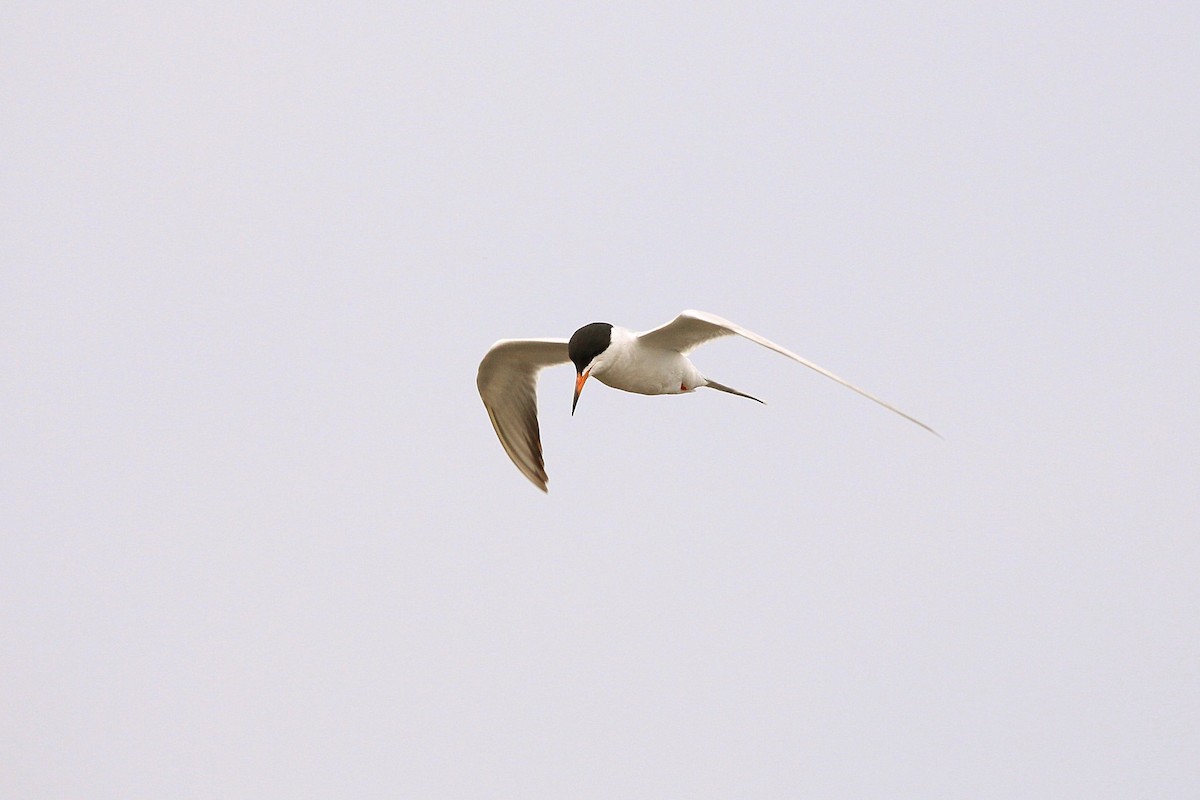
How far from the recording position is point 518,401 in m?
13.3

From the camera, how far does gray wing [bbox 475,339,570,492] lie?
12962mm

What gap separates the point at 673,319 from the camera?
10469 millimetres

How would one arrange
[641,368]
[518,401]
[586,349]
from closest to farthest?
[586,349]
[641,368]
[518,401]

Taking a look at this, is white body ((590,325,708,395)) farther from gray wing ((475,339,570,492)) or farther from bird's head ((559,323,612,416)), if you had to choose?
gray wing ((475,339,570,492))

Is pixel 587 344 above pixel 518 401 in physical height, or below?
above

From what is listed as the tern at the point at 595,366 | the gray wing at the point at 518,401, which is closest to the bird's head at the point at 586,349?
the tern at the point at 595,366

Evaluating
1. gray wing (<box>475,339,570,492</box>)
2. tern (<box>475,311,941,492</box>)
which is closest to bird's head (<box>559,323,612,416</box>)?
tern (<box>475,311,941,492</box>)

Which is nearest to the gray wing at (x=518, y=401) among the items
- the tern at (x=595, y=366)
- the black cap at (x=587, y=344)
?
the tern at (x=595, y=366)

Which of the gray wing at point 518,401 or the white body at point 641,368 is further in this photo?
the gray wing at point 518,401

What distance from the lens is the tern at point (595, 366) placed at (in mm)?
10578

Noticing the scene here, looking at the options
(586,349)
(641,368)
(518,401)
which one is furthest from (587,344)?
(518,401)

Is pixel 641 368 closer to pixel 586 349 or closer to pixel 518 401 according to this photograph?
pixel 586 349

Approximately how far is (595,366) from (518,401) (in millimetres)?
2756

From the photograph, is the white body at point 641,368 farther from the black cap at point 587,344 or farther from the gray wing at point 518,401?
the gray wing at point 518,401
